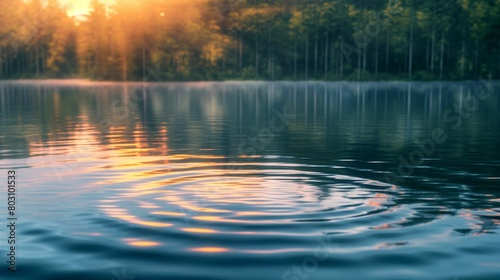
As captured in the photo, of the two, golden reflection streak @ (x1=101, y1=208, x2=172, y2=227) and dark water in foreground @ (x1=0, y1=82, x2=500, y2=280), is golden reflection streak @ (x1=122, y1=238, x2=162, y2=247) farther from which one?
golden reflection streak @ (x1=101, y1=208, x2=172, y2=227)

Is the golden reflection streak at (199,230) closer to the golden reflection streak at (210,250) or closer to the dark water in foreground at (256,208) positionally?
the dark water in foreground at (256,208)

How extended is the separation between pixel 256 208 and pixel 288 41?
125m

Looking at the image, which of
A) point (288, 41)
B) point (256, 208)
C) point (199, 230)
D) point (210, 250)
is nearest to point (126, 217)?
point (199, 230)

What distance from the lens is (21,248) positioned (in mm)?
8914

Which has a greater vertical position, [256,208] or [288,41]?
[288,41]

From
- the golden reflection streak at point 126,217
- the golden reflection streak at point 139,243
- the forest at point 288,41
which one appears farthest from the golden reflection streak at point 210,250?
the forest at point 288,41

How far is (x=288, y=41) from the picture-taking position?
134m

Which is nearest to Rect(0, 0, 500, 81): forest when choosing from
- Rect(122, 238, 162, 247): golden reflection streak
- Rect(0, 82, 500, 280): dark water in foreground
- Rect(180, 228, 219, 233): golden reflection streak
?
Rect(0, 82, 500, 280): dark water in foreground

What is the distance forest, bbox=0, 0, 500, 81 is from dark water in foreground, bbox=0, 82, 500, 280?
93.5 m

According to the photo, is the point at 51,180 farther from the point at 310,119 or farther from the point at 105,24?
the point at 105,24

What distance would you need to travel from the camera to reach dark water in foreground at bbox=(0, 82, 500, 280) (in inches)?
320

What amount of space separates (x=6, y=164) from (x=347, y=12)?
386ft

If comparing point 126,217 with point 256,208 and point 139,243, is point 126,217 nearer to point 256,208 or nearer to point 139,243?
point 139,243

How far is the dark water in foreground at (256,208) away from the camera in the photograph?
813cm
